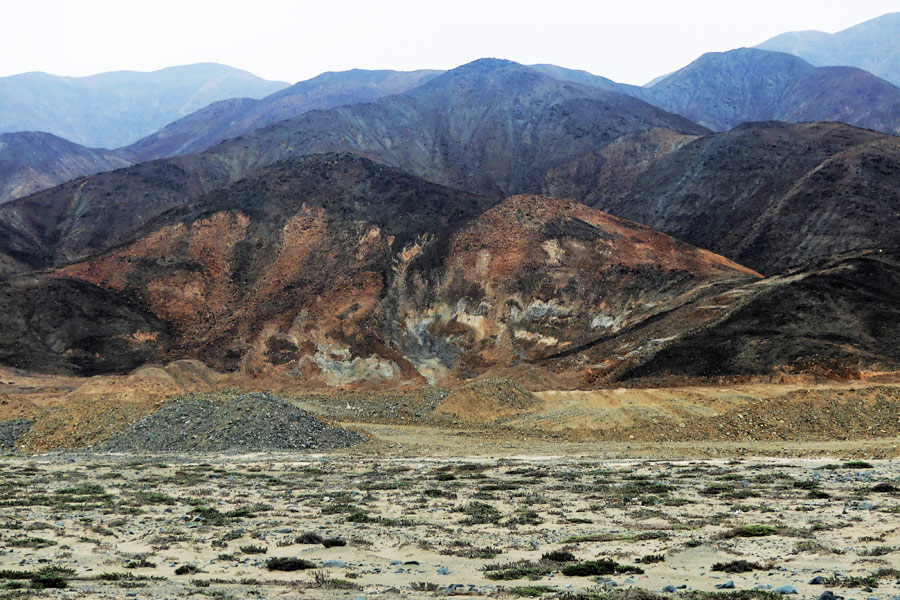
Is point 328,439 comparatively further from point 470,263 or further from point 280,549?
point 470,263

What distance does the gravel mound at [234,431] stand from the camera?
1428 inches

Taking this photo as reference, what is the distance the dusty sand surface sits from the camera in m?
11.2

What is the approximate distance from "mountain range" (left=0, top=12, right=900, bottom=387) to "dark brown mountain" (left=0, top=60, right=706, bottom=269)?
83 cm

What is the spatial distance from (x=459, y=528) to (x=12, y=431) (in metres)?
32.7

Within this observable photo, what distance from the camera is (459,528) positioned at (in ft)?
54.5

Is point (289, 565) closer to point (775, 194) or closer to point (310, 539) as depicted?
point (310, 539)

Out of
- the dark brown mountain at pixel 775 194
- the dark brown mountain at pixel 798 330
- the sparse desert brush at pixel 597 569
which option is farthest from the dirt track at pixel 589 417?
the dark brown mountain at pixel 775 194

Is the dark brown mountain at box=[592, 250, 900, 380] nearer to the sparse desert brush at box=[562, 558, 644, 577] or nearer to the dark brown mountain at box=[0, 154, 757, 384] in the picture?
the dark brown mountain at box=[0, 154, 757, 384]

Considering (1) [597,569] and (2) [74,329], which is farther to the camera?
(2) [74,329]

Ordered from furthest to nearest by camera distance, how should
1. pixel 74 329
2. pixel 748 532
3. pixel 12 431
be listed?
1. pixel 74 329
2. pixel 12 431
3. pixel 748 532

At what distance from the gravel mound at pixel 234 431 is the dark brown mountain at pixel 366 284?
2041cm

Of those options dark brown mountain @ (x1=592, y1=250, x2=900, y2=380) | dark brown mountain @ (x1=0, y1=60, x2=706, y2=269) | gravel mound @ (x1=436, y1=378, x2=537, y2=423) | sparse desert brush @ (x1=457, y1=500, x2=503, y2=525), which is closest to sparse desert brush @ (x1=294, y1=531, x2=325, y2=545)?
sparse desert brush @ (x1=457, y1=500, x2=503, y2=525)

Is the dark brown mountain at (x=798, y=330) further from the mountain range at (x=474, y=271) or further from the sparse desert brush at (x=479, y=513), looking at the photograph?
the sparse desert brush at (x=479, y=513)

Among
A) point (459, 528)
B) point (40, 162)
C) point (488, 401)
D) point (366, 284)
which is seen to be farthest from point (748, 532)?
point (40, 162)
